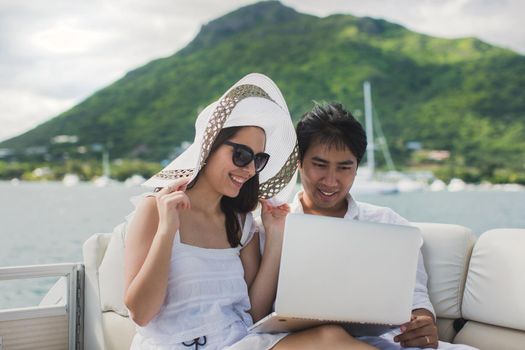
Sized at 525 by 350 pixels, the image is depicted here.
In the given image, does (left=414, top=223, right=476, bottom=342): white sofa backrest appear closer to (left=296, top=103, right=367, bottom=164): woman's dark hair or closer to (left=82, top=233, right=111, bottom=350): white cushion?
(left=296, top=103, right=367, bottom=164): woman's dark hair

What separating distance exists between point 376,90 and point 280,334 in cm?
3494

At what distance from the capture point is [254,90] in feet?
6.46

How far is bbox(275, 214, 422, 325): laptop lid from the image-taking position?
156 cm

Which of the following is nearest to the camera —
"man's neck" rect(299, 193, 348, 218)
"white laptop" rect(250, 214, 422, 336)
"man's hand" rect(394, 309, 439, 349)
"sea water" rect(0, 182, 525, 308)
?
"white laptop" rect(250, 214, 422, 336)

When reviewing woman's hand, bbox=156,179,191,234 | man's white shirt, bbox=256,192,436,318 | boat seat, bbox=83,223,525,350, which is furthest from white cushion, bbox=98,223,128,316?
woman's hand, bbox=156,179,191,234

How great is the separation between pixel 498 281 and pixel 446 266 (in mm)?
200

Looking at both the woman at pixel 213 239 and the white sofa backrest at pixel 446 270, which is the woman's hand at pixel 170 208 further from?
the white sofa backrest at pixel 446 270

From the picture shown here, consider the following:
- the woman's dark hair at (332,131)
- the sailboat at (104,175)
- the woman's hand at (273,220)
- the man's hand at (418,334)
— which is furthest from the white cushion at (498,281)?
the sailboat at (104,175)

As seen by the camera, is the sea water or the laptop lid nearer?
the laptop lid

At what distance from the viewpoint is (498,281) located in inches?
91.6

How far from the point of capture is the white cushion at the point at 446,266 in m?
2.44

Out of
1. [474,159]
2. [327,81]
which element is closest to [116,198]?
[327,81]

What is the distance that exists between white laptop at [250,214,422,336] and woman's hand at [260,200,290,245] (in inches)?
15.0

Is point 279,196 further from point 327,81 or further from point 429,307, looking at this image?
point 327,81
